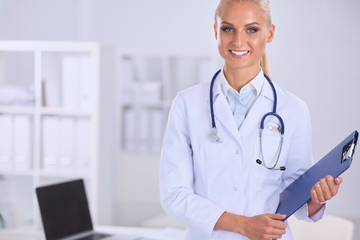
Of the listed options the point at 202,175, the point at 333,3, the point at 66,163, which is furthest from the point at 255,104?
the point at 333,3

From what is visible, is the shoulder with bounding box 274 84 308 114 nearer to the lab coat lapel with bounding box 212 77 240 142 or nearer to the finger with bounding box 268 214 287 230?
the lab coat lapel with bounding box 212 77 240 142

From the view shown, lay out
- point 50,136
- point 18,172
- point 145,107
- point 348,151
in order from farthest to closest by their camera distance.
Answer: point 145,107
point 18,172
point 50,136
point 348,151

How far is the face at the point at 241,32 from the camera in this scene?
1332mm

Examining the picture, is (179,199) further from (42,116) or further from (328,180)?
(42,116)

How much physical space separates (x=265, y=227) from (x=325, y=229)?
100cm

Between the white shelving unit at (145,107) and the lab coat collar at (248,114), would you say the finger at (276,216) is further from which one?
the white shelving unit at (145,107)

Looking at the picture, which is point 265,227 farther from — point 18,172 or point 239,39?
point 18,172

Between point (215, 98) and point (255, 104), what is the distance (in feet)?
0.38

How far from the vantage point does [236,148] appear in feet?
4.54

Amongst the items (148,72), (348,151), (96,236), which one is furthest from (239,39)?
(148,72)

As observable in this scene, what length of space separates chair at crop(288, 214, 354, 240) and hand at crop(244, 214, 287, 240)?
35.7 inches

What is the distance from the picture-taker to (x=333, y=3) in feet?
15.4

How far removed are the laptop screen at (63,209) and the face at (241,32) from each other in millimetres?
1083

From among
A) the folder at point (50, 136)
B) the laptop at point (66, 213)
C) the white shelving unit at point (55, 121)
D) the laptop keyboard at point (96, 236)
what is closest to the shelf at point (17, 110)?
the white shelving unit at point (55, 121)
